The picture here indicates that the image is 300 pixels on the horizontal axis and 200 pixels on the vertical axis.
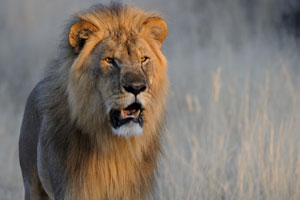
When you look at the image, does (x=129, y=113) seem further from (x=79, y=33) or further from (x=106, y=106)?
(x=79, y=33)

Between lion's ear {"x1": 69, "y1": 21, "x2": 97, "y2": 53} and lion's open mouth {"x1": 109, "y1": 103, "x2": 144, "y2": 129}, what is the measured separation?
0.63 meters

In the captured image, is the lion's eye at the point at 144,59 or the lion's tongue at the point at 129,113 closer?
the lion's tongue at the point at 129,113

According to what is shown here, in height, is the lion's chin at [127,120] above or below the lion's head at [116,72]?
below

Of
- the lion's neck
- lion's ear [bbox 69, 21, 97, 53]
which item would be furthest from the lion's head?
A: the lion's neck

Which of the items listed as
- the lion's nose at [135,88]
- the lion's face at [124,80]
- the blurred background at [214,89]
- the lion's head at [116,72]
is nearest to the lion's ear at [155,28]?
the lion's head at [116,72]

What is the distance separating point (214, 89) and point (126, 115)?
5602 millimetres

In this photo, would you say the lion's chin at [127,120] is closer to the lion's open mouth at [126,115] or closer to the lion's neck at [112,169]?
the lion's open mouth at [126,115]

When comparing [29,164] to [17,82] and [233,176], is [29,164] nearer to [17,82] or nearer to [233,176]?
[233,176]

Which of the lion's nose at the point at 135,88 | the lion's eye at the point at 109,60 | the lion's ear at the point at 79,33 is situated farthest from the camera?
the lion's ear at the point at 79,33

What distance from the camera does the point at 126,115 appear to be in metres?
3.98

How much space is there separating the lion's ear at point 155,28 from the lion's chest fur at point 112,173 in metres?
0.88

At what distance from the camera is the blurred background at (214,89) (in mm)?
6324

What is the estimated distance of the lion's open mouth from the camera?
3.98 m

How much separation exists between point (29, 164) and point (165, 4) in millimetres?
11641
